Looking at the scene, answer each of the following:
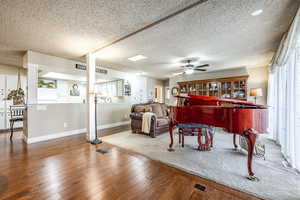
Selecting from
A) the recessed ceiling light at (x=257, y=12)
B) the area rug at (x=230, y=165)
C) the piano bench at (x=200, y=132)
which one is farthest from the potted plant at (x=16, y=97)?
the recessed ceiling light at (x=257, y=12)

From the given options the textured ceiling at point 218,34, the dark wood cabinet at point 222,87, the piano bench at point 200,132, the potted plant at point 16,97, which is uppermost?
the textured ceiling at point 218,34

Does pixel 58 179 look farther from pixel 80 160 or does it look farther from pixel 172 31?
pixel 172 31

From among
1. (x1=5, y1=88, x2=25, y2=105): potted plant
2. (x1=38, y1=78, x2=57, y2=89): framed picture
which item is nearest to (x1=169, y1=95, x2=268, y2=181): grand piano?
(x1=5, y1=88, x2=25, y2=105): potted plant

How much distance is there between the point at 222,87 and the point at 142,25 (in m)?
4.68

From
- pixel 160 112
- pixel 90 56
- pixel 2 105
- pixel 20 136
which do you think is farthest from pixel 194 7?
pixel 2 105

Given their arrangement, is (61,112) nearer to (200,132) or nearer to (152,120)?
(152,120)

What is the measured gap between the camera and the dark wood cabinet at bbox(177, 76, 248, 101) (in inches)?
200

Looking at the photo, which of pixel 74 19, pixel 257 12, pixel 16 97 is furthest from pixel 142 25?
pixel 16 97

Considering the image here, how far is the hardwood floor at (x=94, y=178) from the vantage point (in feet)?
5.11

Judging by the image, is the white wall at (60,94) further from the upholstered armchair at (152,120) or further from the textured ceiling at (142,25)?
the upholstered armchair at (152,120)

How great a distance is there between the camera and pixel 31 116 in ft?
11.5

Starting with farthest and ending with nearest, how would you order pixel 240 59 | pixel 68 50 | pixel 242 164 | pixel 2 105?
pixel 2 105 → pixel 240 59 → pixel 68 50 → pixel 242 164

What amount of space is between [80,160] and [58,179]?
0.58 m

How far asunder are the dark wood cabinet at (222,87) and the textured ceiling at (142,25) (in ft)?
5.43
